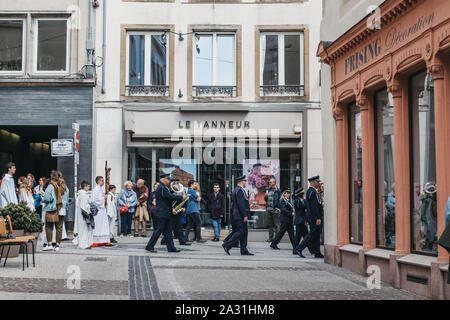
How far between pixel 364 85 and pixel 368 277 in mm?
3616

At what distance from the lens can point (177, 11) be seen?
23.7 meters

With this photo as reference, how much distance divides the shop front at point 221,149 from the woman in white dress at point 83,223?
19.0ft

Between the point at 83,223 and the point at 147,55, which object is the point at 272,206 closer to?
the point at 83,223

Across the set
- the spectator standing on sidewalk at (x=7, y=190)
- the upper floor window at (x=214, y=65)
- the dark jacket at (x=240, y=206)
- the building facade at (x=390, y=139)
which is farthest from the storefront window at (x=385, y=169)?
the upper floor window at (x=214, y=65)

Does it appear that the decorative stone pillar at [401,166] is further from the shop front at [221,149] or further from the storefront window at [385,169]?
the shop front at [221,149]

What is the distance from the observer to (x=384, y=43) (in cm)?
1238

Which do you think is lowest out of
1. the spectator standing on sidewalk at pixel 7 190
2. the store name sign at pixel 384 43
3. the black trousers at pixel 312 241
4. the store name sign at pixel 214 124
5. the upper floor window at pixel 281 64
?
the black trousers at pixel 312 241

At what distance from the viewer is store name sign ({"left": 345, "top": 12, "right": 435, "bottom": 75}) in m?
10.8

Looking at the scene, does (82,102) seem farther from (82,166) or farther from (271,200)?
(271,200)

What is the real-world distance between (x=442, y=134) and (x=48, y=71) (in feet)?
54.4

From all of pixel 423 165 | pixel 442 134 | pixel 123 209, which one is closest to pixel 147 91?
pixel 123 209

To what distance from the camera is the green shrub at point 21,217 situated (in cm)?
1462

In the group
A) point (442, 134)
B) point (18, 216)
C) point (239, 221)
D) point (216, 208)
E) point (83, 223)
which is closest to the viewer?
point (442, 134)
